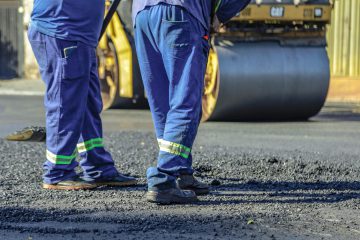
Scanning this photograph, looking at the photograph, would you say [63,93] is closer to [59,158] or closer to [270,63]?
[59,158]

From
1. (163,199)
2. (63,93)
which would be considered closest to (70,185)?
(63,93)

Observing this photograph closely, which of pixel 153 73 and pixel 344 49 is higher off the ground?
pixel 153 73

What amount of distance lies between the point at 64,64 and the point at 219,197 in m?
→ 1.46

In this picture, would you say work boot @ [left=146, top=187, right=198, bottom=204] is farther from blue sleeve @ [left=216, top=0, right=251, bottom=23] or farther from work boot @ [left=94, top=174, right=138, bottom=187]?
blue sleeve @ [left=216, top=0, right=251, bottom=23]

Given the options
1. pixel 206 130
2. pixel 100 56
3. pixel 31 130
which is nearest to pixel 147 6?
pixel 31 130

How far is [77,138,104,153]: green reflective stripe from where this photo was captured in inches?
273

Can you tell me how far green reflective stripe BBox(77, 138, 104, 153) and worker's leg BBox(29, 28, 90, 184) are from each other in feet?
0.72

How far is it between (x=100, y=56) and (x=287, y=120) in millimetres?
3829

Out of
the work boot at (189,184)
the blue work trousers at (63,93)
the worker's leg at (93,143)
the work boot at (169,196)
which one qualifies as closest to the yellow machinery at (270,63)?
the worker's leg at (93,143)

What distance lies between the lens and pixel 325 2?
12672 mm

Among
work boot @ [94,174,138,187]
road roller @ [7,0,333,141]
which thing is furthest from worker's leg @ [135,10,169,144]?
road roller @ [7,0,333,141]

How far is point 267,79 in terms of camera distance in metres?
12.5

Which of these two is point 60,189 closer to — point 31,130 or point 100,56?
point 31,130

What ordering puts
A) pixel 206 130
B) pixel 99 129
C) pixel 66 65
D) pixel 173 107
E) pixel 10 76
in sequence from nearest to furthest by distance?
pixel 173 107
pixel 66 65
pixel 99 129
pixel 206 130
pixel 10 76
